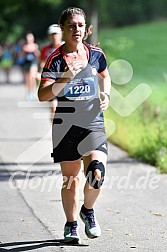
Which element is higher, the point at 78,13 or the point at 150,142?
the point at 78,13

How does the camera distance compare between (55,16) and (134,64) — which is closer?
(134,64)

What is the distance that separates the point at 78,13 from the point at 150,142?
199 inches

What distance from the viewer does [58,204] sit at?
319 inches

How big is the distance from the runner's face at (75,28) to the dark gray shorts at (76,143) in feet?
2.37

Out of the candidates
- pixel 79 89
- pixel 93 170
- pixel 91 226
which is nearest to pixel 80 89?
pixel 79 89

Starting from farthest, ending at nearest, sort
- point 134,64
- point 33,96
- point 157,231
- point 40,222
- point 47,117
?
point 134,64 < point 33,96 < point 47,117 < point 40,222 < point 157,231

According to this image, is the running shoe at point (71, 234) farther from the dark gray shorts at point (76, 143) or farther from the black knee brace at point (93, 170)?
the dark gray shorts at point (76, 143)

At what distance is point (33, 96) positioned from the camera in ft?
69.2

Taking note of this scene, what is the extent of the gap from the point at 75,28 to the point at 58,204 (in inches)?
99.5

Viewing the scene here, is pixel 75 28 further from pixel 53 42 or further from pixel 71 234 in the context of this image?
pixel 53 42

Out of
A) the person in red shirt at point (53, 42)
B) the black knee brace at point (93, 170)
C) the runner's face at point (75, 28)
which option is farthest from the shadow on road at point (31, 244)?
the person in red shirt at point (53, 42)

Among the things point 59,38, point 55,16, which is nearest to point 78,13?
point 59,38

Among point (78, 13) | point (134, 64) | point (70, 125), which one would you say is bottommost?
point (134, 64)

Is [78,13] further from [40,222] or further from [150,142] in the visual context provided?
[150,142]
